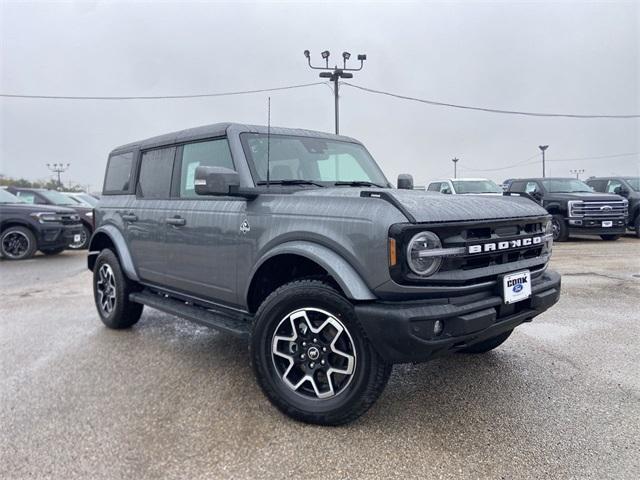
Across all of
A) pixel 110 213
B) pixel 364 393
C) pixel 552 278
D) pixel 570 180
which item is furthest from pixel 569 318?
pixel 570 180

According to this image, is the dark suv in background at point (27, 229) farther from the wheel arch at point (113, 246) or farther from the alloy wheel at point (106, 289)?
the alloy wheel at point (106, 289)

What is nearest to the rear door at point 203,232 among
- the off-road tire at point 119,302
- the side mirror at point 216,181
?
the side mirror at point 216,181

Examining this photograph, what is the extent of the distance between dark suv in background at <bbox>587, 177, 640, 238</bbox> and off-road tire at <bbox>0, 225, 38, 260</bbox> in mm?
15434

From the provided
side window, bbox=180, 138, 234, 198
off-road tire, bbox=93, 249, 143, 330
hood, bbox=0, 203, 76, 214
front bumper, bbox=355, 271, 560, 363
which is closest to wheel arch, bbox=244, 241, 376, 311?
front bumper, bbox=355, 271, 560, 363

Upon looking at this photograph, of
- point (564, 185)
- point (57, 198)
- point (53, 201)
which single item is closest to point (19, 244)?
point (53, 201)

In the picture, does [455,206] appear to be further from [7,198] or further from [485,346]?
[7,198]

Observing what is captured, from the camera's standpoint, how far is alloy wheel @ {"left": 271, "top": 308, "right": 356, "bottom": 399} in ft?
8.71

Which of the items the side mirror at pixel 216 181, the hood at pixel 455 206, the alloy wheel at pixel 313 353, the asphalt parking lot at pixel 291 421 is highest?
the side mirror at pixel 216 181

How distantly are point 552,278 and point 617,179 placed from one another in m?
13.2

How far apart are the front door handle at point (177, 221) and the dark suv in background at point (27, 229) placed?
8236 millimetres

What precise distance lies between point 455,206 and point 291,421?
1.60 metres

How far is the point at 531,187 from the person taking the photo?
13.3 m

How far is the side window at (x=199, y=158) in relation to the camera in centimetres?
358

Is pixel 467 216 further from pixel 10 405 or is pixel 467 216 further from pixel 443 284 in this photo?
pixel 10 405
